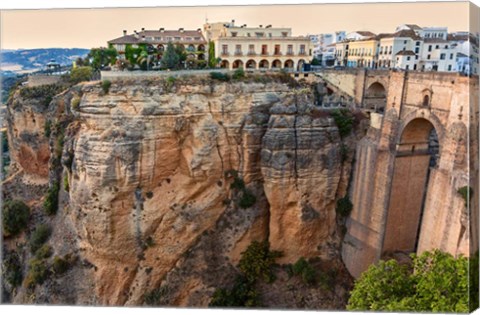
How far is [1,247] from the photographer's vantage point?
88.0 ft

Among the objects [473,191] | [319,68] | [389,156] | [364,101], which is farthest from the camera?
[319,68]

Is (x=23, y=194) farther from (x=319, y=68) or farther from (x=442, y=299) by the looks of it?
(x=442, y=299)

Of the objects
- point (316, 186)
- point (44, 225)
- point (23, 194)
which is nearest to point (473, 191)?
point (316, 186)

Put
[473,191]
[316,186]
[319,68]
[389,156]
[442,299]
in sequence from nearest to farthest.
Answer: [442,299], [473,191], [389,156], [316,186], [319,68]

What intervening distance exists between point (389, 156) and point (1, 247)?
22.9 meters

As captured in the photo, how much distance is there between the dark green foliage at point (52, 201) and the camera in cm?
2658

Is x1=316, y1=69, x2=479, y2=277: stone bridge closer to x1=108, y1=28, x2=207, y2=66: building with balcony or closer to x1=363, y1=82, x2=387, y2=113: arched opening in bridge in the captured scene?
x1=363, y1=82, x2=387, y2=113: arched opening in bridge

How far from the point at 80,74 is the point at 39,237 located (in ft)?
35.6

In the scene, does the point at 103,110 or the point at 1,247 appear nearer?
the point at 103,110

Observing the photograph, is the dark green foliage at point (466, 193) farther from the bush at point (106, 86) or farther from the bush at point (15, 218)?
the bush at point (15, 218)

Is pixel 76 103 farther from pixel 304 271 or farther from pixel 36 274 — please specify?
pixel 304 271

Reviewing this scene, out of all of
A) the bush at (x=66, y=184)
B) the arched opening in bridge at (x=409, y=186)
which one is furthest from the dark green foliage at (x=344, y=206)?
the bush at (x=66, y=184)

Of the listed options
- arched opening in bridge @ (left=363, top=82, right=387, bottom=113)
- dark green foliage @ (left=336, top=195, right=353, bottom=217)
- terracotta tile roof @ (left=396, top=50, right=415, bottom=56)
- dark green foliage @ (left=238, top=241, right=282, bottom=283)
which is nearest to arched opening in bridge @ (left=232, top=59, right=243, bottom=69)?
arched opening in bridge @ (left=363, top=82, right=387, bottom=113)

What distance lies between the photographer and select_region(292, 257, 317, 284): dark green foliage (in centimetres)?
2291
